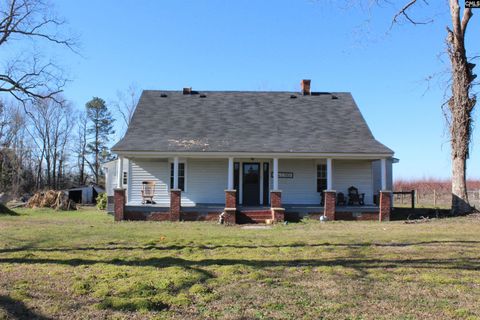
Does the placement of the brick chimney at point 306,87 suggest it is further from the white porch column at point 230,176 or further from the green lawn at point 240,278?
the green lawn at point 240,278

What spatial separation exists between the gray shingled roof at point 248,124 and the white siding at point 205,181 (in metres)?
1.27

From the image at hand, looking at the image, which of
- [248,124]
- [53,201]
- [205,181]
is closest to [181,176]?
[205,181]

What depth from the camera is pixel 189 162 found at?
1906 centimetres

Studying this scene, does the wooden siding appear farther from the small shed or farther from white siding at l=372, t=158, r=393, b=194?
the small shed

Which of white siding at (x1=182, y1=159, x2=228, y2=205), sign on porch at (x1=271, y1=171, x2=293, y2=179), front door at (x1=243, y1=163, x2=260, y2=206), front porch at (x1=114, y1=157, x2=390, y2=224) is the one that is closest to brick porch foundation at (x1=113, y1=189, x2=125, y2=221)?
front porch at (x1=114, y1=157, x2=390, y2=224)

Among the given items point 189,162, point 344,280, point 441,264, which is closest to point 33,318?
point 344,280

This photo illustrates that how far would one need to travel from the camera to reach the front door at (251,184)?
1898 cm

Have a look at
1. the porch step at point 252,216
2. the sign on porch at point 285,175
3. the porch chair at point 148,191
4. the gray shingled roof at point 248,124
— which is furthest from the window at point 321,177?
the porch chair at point 148,191

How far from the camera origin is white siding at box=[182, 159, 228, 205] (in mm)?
19047

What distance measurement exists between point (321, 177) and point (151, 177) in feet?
25.0

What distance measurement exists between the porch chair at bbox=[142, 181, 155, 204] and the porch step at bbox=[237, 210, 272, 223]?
14.4 ft

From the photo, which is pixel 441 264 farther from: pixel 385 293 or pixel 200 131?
pixel 200 131

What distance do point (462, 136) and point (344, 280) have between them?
A: 1402cm

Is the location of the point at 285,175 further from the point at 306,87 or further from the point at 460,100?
the point at 460,100
